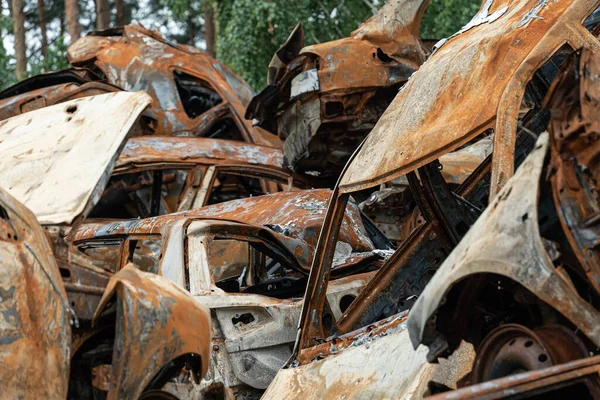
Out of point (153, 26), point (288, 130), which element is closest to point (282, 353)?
point (288, 130)

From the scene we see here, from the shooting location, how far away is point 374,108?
917 centimetres

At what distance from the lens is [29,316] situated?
9.70ft

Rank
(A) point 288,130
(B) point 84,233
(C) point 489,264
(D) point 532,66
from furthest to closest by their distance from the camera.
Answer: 1. (A) point 288,130
2. (B) point 84,233
3. (D) point 532,66
4. (C) point 489,264

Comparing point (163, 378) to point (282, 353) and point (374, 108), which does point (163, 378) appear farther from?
point (374, 108)

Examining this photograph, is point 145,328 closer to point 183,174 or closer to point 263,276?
point 263,276

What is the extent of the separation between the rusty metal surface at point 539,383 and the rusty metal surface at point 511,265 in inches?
3.3

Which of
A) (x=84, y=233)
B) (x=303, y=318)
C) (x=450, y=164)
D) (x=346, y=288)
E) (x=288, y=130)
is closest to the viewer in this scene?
(x=303, y=318)

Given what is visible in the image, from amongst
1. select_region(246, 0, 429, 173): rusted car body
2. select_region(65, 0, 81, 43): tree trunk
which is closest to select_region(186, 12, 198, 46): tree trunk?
select_region(65, 0, 81, 43): tree trunk

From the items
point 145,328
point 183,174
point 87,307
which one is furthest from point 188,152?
point 145,328

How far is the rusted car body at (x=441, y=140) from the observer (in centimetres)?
391

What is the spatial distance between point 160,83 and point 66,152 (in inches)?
301

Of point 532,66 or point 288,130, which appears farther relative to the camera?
point 288,130

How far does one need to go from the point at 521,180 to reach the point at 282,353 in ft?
8.51

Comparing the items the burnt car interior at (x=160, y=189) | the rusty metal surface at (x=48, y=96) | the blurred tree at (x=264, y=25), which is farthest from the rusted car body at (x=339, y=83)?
the blurred tree at (x=264, y=25)
